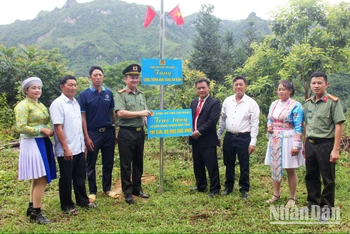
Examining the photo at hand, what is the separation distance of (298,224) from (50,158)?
298cm

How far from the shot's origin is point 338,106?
3.16m

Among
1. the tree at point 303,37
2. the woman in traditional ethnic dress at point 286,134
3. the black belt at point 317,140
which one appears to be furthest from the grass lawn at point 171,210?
the tree at point 303,37

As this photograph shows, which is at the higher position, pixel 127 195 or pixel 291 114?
pixel 291 114

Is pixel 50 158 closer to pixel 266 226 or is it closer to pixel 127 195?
pixel 127 195

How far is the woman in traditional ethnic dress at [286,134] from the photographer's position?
3.55m

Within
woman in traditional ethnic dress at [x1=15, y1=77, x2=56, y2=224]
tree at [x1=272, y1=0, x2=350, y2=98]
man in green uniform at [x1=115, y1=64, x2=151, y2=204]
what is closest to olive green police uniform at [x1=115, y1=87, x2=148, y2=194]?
man in green uniform at [x1=115, y1=64, x2=151, y2=204]

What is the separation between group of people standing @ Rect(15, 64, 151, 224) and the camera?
3174 millimetres

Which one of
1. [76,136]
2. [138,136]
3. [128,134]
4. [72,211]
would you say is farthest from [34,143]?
[138,136]

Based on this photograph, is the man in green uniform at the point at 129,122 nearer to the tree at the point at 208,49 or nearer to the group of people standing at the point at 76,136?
the group of people standing at the point at 76,136

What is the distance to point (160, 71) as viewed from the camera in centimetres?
415

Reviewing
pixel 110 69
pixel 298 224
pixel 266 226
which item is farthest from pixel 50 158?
pixel 110 69

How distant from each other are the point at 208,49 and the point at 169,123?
20112 mm

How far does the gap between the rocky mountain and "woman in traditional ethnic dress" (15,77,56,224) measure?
34.8 metres

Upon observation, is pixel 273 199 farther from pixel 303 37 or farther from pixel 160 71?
pixel 303 37
